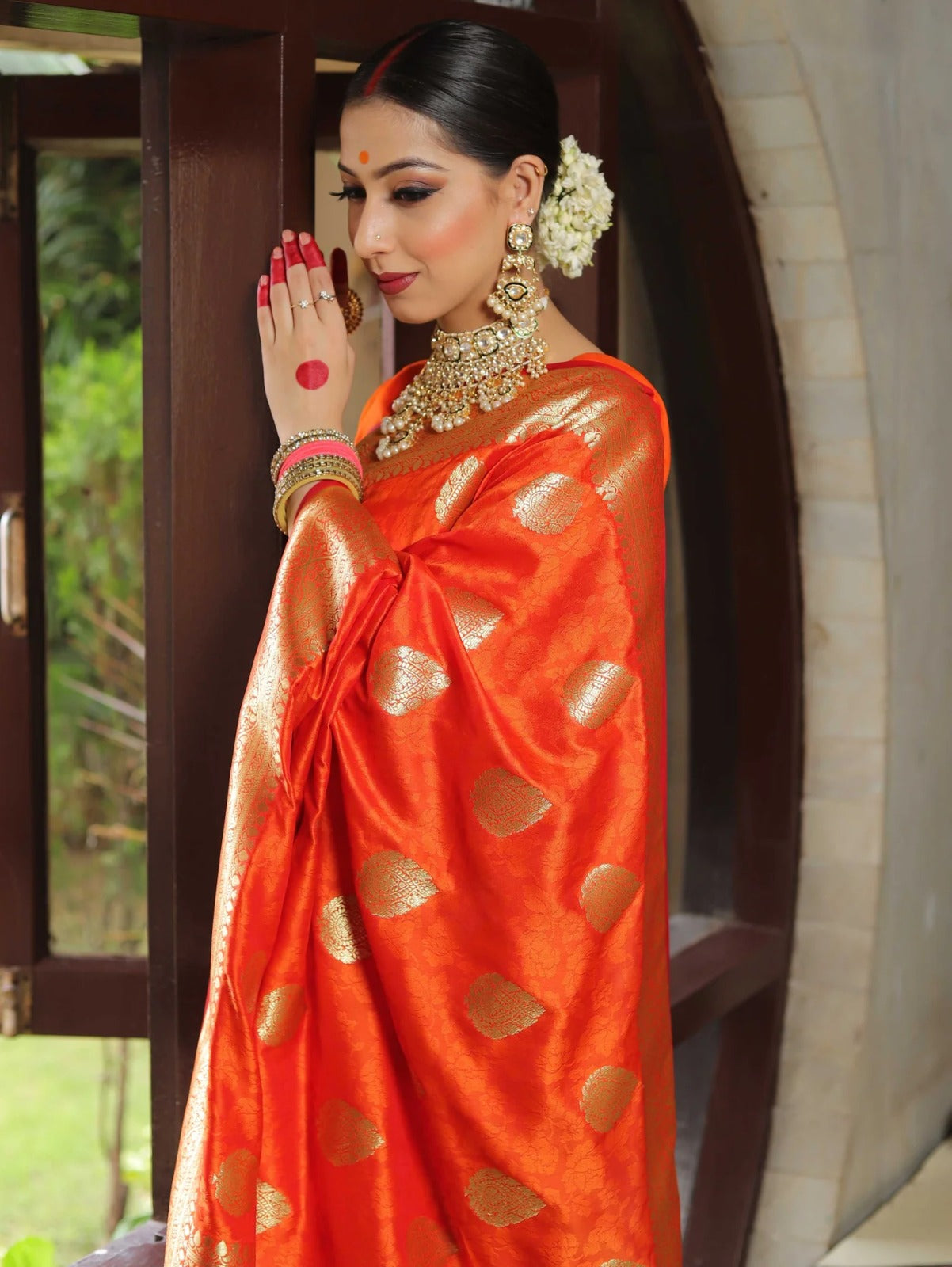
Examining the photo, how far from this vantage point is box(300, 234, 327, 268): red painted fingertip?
1.33 metres

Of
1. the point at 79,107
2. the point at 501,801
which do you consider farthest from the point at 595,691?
the point at 79,107

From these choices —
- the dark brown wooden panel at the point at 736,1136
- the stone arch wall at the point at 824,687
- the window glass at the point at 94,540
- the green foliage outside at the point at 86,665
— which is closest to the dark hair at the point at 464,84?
the stone arch wall at the point at 824,687

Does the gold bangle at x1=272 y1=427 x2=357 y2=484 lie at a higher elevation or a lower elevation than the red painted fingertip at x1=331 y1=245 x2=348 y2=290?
lower

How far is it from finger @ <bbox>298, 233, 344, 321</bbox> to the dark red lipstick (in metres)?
0.05

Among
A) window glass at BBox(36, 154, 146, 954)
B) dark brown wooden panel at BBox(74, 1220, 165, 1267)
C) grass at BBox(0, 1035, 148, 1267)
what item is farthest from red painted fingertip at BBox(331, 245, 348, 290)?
grass at BBox(0, 1035, 148, 1267)

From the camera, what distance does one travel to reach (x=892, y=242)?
225 centimetres

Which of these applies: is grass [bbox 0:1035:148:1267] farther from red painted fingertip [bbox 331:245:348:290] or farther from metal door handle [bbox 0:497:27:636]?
red painted fingertip [bbox 331:245:348:290]

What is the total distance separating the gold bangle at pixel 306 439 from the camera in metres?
1.26

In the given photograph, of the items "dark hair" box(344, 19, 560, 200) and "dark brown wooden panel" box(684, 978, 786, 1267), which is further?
"dark brown wooden panel" box(684, 978, 786, 1267)

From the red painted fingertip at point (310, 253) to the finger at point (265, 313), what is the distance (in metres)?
0.04

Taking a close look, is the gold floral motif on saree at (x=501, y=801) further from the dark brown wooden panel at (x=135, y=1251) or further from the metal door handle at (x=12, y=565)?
the metal door handle at (x=12, y=565)

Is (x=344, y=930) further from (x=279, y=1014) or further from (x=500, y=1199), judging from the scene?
(x=500, y=1199)

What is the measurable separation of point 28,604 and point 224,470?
85 centimetres

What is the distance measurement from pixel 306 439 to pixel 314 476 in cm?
4
